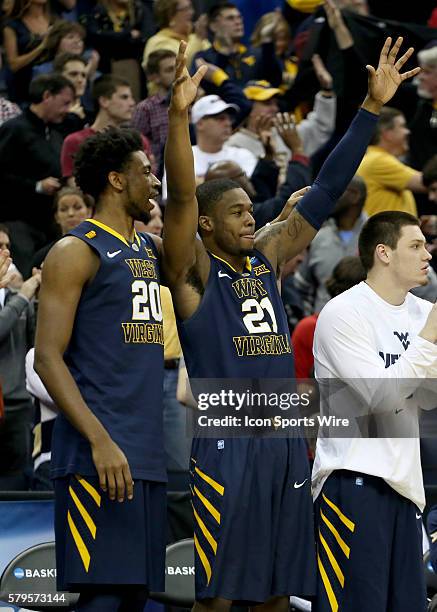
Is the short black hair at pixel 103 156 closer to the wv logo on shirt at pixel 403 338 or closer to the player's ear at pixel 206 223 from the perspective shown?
the player's ear at pixel 206 223

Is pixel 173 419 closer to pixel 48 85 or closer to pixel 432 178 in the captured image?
pixel 432 178

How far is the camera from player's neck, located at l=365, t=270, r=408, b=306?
6.32 m

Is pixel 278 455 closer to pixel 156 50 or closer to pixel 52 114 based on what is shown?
pixel 52 114

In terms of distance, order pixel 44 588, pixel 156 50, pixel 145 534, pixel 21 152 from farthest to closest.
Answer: pixel 156 50
pixel 21 152
pixel 44 588
pixel 145 534

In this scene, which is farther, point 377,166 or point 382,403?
point 377,166

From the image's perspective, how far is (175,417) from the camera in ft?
27.5

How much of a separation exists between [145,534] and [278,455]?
2.20ft

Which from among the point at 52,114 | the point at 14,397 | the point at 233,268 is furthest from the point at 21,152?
the point at 233,268

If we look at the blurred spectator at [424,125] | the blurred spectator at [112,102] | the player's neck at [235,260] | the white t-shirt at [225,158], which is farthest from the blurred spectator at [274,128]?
the player's neck at [235,260]

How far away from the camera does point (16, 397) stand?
336 inches

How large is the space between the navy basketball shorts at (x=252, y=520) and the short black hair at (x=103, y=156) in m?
1.26

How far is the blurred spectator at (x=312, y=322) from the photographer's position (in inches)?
309

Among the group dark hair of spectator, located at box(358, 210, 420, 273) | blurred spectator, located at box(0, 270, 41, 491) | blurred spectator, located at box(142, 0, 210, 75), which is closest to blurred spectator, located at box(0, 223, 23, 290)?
blurred spectator, located at box(0, 270, 41, 491)

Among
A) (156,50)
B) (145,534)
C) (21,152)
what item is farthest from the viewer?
(156,50)
